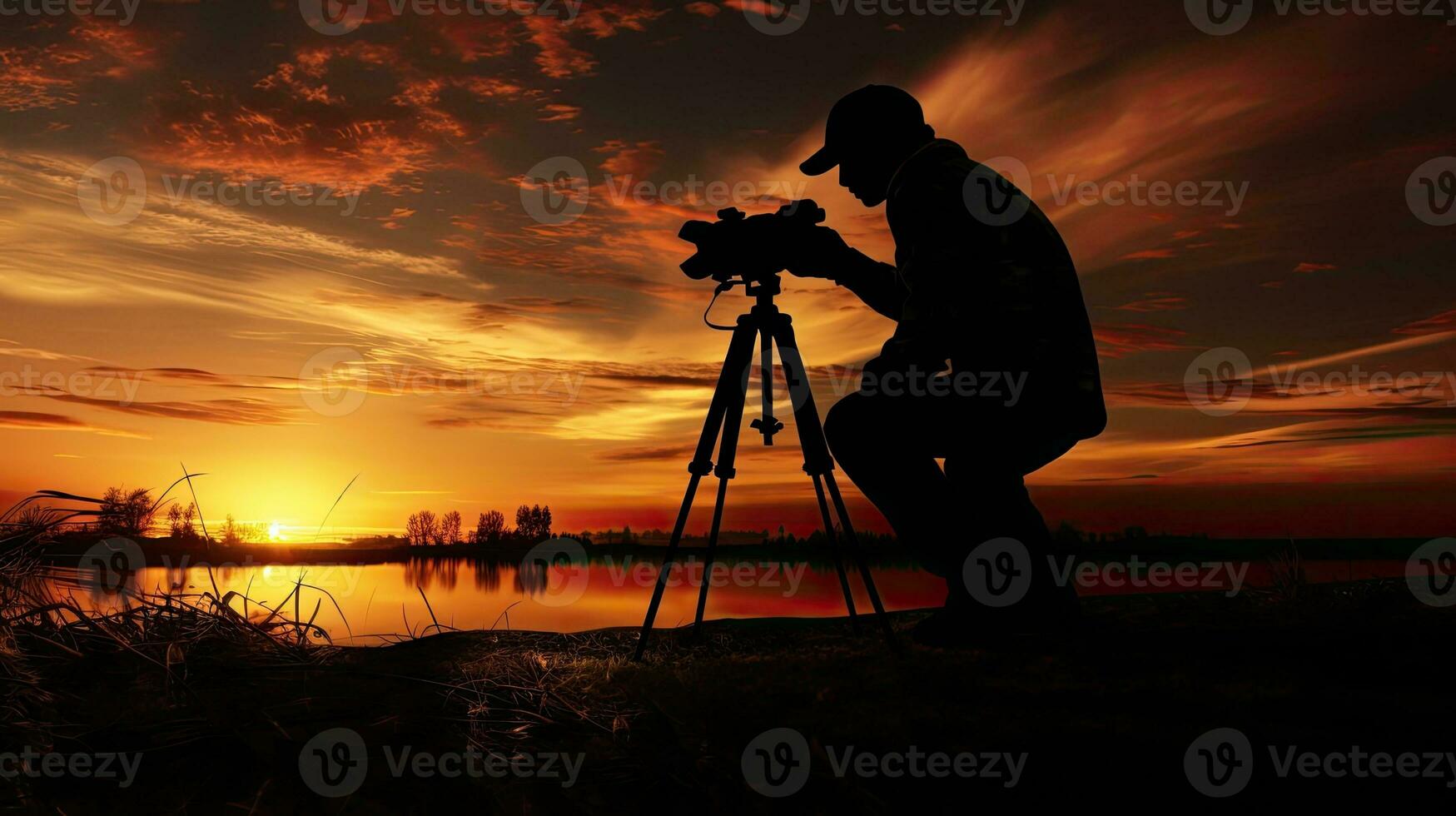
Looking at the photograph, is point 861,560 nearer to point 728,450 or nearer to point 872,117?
point 728,450

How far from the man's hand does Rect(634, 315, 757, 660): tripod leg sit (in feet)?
1.90

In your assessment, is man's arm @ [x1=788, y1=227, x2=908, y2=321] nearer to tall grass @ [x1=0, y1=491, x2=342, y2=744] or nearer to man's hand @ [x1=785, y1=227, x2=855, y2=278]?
man's hand @ [x1=785, y1=227, x2=855, y2=278]

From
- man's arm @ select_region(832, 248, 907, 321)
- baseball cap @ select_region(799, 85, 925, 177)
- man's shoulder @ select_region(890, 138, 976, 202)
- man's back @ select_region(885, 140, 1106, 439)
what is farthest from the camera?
man's arm @ select_region(832, 248, 907, 321)

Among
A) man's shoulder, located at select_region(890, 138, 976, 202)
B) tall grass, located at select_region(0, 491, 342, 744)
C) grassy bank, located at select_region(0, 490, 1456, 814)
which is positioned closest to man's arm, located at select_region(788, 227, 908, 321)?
man's shoulder, located at select_region(890, 138, 976, 202)

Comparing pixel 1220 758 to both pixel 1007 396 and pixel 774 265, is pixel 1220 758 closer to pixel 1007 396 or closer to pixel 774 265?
pixel 1007 396

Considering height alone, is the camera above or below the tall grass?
above

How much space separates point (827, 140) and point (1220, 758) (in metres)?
4.33

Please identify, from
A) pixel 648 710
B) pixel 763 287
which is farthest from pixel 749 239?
pixel 648 710

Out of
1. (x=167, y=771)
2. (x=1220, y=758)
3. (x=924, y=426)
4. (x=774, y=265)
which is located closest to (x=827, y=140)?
(x=774, y=265)

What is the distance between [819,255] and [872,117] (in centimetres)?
99

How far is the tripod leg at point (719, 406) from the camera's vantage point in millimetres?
5445

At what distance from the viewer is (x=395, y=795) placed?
9.98 ft

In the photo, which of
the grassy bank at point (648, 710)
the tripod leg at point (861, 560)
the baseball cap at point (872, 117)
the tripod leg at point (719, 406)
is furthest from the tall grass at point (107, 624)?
the baseball cap at point (872, 117)

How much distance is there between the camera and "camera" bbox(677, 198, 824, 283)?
18.9 feet
